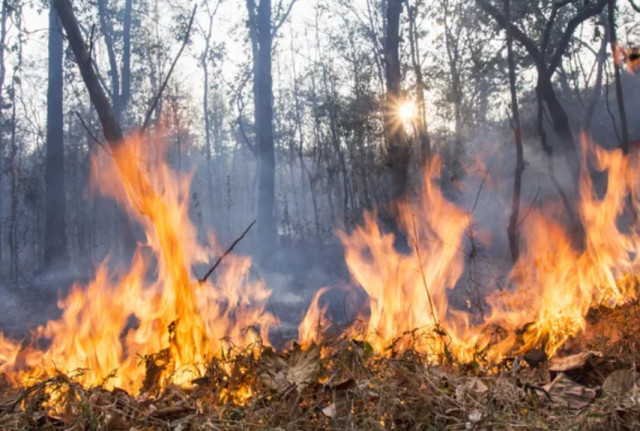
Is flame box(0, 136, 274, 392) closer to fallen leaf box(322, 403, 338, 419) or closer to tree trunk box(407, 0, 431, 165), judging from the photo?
fallen leaf box(322, 403, 338, 419)

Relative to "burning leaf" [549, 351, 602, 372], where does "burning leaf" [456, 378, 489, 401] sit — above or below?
below

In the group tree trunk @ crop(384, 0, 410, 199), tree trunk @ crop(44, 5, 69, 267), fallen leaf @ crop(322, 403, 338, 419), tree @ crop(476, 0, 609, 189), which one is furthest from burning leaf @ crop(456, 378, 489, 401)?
tree trunk @ crop(44, 5, 69, 267)

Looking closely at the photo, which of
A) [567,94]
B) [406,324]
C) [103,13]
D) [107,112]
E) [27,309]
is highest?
[103,13]

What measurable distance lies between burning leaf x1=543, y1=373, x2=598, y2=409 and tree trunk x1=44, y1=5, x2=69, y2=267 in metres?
15.9

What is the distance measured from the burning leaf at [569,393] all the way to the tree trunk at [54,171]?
15.9 m

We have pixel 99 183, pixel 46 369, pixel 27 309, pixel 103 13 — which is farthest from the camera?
pixel 99 183

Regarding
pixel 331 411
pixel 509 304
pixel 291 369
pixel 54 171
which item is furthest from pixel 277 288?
pixel 331 411

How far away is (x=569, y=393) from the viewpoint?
2398 mm

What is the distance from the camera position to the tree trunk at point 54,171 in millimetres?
15688

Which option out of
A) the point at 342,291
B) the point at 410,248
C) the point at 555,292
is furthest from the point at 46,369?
the point at 410,248

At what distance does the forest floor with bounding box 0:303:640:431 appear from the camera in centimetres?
220

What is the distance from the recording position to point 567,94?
23.8 m

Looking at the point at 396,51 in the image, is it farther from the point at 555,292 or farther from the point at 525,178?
the point at 525,178

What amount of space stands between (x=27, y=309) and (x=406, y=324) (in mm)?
10493
